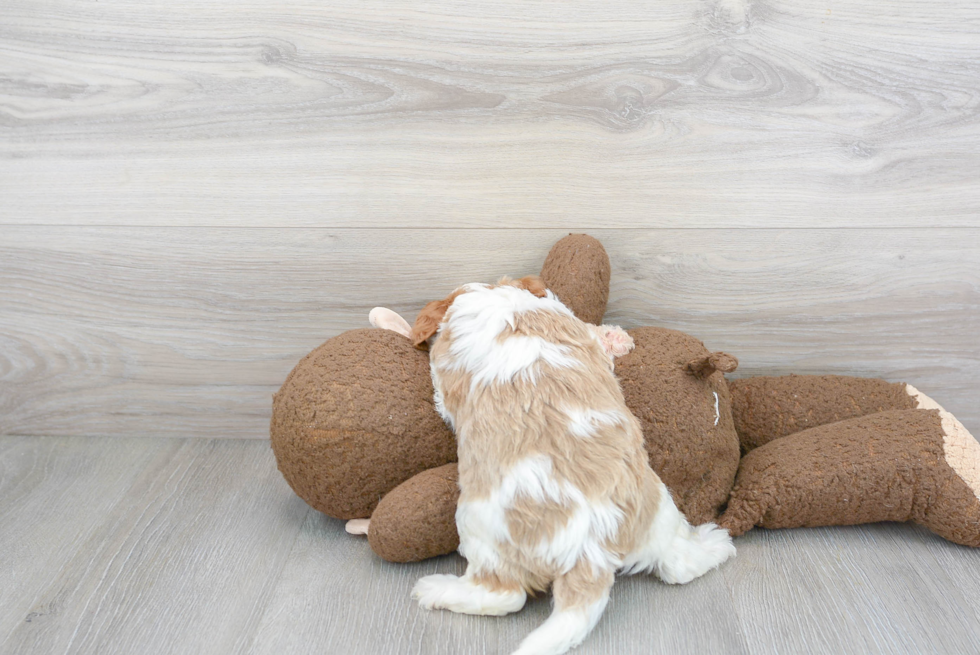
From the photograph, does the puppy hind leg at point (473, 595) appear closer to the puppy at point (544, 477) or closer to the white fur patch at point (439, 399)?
the puppy at point (544, 477)

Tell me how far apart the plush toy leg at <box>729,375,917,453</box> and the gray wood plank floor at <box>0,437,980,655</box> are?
156 mm

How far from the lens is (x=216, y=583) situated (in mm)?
949

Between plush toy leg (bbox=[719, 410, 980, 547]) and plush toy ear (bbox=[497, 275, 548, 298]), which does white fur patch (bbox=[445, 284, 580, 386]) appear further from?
plush toy leg (bbox=[719, 410, 980, 547])

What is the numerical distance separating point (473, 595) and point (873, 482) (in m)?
0.54

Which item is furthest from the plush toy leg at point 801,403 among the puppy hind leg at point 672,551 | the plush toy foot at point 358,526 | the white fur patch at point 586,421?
the plush toy foot at point 358,526

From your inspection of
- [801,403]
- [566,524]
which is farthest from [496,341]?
[801,403]

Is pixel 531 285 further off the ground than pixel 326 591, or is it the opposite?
pixel 531 285

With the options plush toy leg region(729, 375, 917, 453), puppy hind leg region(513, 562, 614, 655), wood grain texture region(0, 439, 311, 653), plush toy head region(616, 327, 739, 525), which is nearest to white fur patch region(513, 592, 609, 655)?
puppy hind leg region(513, 562, 614, 655)

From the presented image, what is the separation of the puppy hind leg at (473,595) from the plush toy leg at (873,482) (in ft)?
1.06

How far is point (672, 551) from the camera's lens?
915 millimetres

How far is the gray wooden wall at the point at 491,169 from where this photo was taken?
106 cm

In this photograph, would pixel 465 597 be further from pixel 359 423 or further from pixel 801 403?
pixel 801 403

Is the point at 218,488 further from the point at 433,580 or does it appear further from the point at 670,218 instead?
the point at 670,218

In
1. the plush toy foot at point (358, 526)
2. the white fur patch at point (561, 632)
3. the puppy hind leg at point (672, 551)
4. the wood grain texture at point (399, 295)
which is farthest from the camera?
the wood grain texture at point (399, 295)
